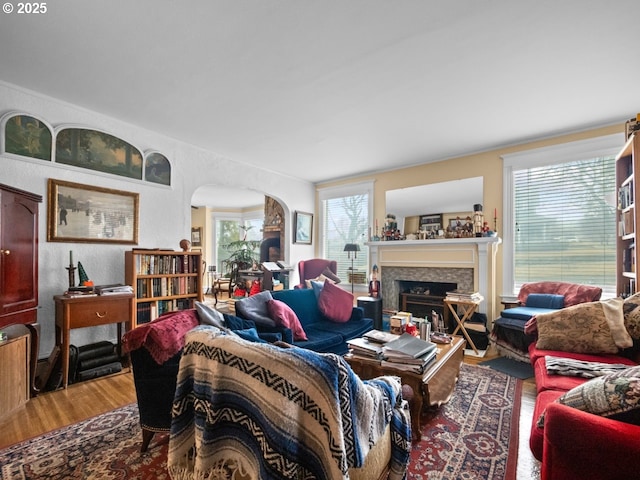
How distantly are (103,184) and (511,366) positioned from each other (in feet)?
16.3

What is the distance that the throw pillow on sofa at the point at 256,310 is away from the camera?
8.95 ft

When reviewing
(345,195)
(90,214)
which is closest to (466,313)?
(345,195)

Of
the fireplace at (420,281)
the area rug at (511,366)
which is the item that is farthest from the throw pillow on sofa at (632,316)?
the fireplace at (420,281)

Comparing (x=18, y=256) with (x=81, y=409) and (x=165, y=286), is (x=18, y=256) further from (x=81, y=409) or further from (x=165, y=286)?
(x=165, y=286)

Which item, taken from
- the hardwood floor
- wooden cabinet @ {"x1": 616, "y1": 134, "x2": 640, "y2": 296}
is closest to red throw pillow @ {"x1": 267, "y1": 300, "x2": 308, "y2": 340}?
the hardwood floor

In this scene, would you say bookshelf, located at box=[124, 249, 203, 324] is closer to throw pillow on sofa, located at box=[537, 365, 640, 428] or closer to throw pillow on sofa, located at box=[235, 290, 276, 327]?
throw pillow on sofa, located at box=[235, 290, 276, 327]

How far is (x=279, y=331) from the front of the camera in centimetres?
277

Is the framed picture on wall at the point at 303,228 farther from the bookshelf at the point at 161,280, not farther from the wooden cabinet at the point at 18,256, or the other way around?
the wooden cabinet at the point at 18,256

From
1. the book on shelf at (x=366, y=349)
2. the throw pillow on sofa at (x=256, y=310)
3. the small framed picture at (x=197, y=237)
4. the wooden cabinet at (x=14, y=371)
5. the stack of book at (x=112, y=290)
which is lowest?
the wooden cabinet at (x=14, y=371)

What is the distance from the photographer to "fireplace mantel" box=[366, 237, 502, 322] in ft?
13.9

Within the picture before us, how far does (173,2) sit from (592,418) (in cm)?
291

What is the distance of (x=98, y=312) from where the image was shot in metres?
3.05

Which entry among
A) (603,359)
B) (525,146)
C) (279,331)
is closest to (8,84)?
(279,331)

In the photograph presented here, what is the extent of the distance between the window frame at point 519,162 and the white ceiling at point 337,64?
0.73 feet
